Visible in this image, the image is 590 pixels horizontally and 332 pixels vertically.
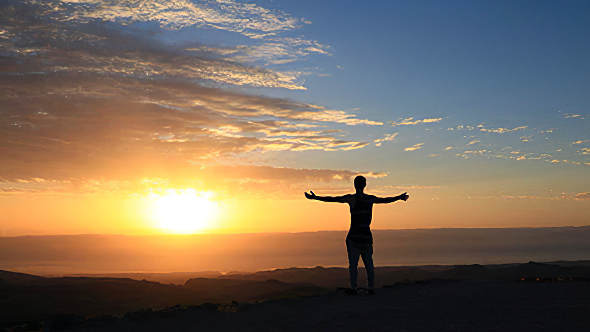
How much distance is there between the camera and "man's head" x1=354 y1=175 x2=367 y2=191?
11727mm

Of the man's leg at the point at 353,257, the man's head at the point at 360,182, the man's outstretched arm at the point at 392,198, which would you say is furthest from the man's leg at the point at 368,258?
the man's head at the point at 360,182

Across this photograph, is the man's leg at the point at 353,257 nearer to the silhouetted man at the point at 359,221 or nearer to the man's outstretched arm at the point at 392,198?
the silhouetted man at the point at 359,221

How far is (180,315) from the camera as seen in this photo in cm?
1064

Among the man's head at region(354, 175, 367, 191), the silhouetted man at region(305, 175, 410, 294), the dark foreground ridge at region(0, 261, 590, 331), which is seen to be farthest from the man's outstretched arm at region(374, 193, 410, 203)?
the dark foreground ridge at region(0, 261, 590, 331)

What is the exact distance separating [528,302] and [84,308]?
138ft

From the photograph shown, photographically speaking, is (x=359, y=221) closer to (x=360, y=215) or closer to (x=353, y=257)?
(x=360, y=215)

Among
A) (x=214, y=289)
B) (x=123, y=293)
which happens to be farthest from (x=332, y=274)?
(x=123, y=293)

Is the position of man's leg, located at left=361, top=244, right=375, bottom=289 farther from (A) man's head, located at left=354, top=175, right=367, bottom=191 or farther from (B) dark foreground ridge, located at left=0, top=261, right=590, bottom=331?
(A) man's head, located at left=354, top=175, right=367, bottom=191

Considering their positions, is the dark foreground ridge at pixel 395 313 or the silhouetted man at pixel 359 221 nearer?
the dark foreground ridge at pixel 395 313

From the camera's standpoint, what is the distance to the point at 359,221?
11.9 m

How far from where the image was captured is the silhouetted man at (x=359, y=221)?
11805 millimetres

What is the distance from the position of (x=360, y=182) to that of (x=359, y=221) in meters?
0.96

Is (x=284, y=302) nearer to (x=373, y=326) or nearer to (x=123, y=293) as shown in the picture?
(x=373, y=326)

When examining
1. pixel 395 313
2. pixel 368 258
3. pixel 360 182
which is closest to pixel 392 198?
pixel 360 182
